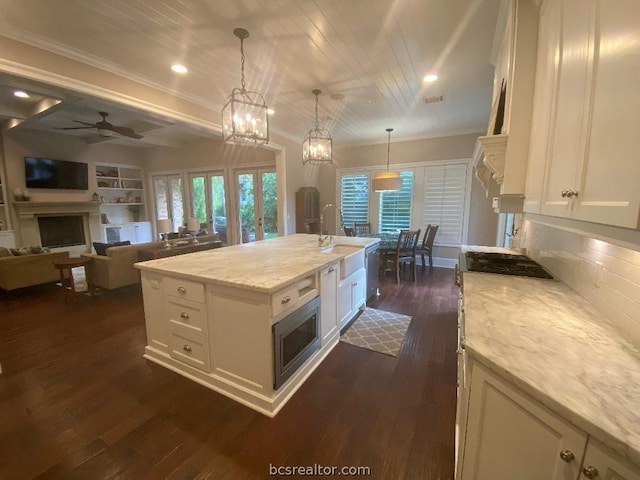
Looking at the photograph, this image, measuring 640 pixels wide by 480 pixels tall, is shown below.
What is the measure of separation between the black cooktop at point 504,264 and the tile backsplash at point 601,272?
107 mm

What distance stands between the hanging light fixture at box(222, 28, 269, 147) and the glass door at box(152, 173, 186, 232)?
5.96 meters

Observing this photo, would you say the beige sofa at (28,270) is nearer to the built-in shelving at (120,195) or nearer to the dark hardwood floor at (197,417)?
the dark hardwood floor at (197,417)

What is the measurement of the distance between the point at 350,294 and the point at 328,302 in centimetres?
59

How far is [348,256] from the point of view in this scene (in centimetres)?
279

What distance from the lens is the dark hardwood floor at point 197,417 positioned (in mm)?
1482

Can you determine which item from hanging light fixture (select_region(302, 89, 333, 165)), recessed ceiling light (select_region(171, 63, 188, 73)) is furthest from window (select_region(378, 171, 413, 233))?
recessed ceiling light (select_region(171, 63, 188, 73))

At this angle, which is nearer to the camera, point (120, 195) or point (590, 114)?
point (590, 114)

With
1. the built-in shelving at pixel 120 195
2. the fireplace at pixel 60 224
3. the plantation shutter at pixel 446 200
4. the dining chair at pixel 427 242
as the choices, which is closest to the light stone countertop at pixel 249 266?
the dining chair at pixel 427 242

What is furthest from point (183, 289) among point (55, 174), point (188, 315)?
point (55, 174)

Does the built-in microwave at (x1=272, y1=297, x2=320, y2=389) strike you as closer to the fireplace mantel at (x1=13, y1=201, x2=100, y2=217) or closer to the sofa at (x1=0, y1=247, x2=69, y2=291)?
the sofa at (x1=0, y1=247, x2=69, y2=291)

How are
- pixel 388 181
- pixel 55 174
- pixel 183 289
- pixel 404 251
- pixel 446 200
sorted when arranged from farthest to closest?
pixel 55 174 < pixel 446 200 < pixel 388 181 < pixel 404 251 < pixel 183 289

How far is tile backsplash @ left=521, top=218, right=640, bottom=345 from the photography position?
41.5 inches

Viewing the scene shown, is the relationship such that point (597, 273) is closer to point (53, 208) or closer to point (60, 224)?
point (53, 208)

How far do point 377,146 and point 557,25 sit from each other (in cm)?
497
